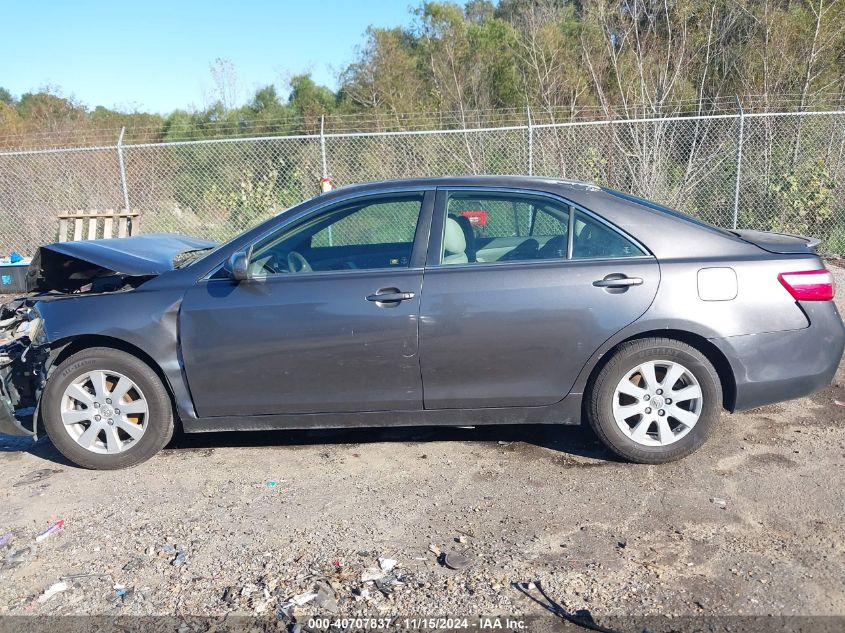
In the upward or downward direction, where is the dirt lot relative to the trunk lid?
downward

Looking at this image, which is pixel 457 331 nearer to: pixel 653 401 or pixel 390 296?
pixel 390 296

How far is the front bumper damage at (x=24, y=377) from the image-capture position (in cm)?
451

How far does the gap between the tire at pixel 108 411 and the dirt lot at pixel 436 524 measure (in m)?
0.15

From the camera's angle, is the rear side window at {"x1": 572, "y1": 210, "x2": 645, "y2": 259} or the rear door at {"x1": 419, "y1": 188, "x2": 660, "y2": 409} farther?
the rear side window at {"x1": 572, "y1": 210, "x2": 645, "y2": 259}

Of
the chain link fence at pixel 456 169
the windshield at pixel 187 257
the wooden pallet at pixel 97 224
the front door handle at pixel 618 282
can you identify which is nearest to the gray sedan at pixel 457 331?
the front door handle at pixel 618 282

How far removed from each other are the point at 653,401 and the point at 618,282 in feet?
2.34

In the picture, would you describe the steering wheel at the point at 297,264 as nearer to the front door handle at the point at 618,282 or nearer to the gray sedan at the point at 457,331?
the gray sedan at the point at 457,331

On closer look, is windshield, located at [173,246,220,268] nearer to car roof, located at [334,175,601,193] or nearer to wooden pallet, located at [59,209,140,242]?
car roof, located at [334,175,601,193]

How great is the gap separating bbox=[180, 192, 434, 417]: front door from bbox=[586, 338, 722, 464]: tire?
108 cm

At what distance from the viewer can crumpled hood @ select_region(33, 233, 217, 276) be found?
180 inches

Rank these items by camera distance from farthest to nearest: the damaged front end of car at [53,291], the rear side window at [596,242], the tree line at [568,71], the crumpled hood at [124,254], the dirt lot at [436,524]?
the tree line at [568,71] → the crumpled hood at [124,254] → the damaged front end of car at [53,291] → the rear side window at [596,242] → the dirt lot at [436,524]

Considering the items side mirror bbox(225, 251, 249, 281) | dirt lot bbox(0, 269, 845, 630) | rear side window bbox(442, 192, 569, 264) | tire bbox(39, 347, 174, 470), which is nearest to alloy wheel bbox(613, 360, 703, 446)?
dirt lot bbox(0, 269, 845, 630)

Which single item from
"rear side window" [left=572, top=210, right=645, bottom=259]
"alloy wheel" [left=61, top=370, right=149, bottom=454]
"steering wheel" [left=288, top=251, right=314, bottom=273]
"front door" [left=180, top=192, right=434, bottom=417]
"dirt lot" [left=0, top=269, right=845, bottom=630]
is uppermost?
"rear side window" [left=572, top=210, right=645, bottom=259]

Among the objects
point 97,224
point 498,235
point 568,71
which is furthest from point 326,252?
point 568,71
